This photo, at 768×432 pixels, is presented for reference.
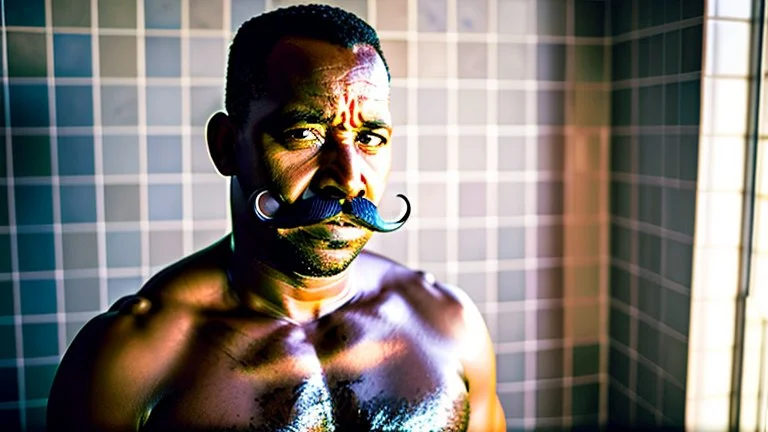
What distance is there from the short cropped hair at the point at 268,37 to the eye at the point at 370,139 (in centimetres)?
12

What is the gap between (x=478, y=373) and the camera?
45.9 inches

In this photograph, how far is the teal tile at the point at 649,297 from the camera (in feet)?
6.47

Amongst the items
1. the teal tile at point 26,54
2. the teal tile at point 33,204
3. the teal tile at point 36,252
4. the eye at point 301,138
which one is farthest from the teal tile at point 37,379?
the eye at point 301,138

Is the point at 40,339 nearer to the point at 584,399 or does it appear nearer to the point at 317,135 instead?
the point at 317,135

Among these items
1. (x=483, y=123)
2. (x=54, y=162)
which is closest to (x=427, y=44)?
(x=483, y=123)

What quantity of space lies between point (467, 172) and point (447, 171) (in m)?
0.06

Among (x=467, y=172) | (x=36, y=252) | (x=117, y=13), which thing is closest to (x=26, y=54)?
(x=117, y=13)

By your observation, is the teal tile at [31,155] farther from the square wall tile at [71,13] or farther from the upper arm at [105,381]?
the upper arm at [105,381]

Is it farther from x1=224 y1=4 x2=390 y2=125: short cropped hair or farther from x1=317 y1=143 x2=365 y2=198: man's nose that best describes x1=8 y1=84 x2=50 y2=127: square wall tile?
x1=317 y1=143 x2=365 y2=198: man's nose

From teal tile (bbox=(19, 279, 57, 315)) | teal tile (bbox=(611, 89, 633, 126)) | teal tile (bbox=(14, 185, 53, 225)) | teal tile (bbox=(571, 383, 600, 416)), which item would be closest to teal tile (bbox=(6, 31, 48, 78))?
teal tile (bbox=(14, 185, 53, 225))

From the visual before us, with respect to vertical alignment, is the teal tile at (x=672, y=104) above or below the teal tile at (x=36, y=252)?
above

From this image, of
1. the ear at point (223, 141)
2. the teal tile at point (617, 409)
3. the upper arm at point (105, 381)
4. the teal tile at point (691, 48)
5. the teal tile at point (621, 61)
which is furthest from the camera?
the teal tile at point (617, 409)

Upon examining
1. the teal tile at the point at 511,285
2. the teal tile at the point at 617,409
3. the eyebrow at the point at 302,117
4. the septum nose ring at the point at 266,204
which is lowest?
the teal tile at the point at 617,409

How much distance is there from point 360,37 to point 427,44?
3.72 ft
